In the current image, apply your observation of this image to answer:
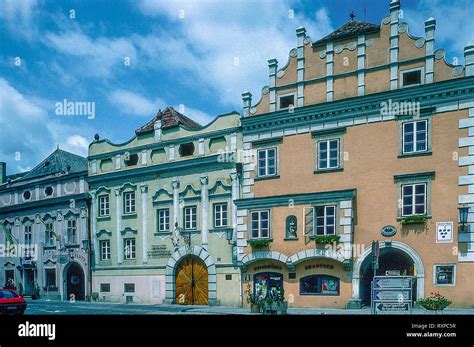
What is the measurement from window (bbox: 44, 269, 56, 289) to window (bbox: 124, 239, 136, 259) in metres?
4.66

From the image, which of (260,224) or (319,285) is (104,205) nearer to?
(260,224)

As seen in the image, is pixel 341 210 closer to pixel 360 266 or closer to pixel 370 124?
pixel 360 266

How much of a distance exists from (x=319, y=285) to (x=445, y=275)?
3731 mm

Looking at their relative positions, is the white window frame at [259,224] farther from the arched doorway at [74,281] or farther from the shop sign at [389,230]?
the arched doorway at [74,281]

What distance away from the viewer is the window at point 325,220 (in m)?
13.3

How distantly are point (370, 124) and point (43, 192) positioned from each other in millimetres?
12691

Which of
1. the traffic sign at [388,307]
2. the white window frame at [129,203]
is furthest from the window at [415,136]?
the white window frame at [129,203]

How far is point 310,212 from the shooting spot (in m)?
13.6

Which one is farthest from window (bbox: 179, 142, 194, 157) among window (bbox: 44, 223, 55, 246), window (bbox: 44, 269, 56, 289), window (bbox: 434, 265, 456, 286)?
window (bbox: 434, 265, 456, 286)

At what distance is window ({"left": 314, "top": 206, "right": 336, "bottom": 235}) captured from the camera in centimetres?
1333
